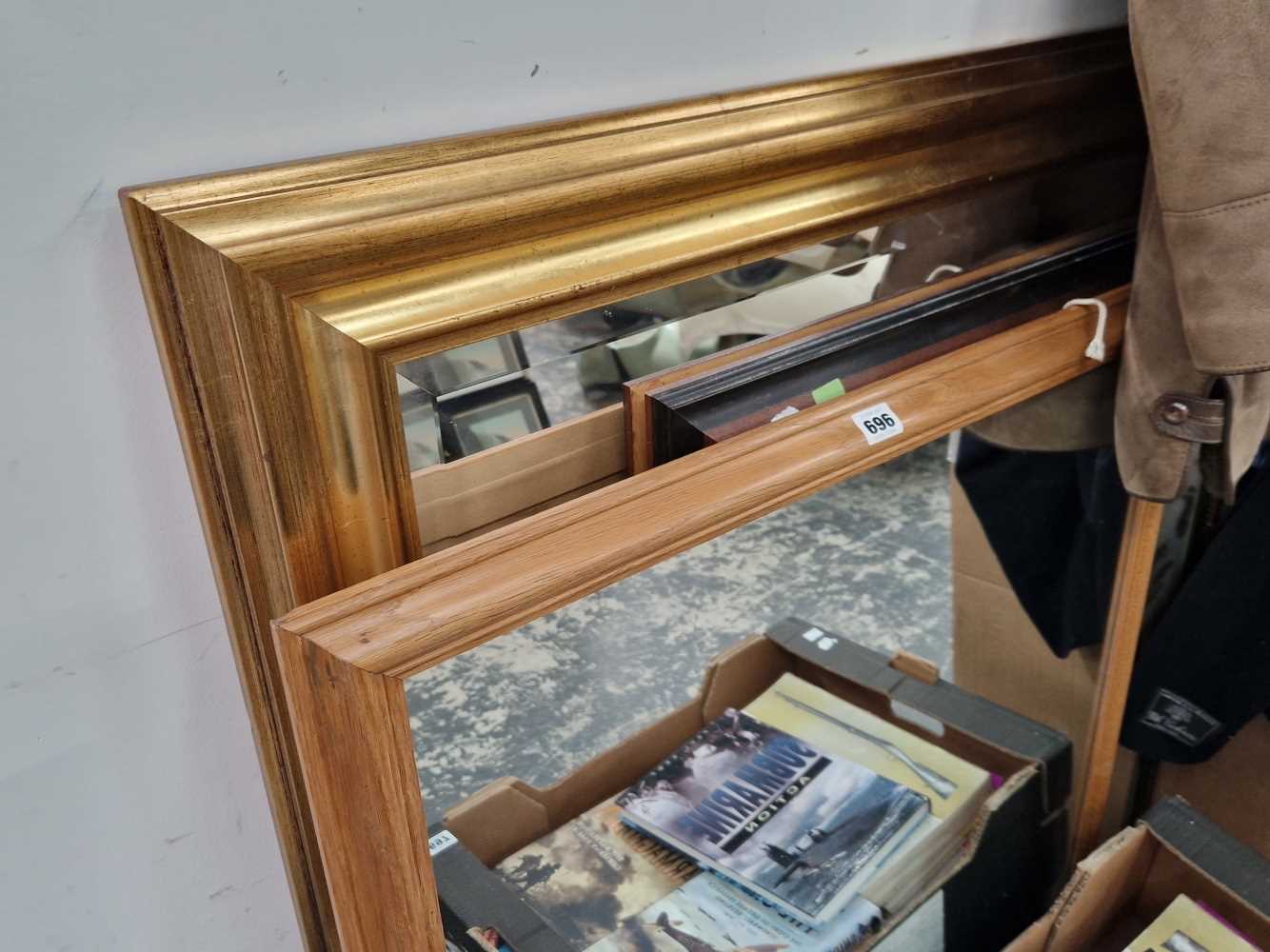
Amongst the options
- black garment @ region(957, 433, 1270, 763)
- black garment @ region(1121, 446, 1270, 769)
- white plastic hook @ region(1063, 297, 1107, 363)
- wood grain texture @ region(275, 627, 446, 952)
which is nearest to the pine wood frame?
wood grain texture @ region(275, 627, 446, 952)

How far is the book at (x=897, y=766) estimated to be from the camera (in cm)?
97

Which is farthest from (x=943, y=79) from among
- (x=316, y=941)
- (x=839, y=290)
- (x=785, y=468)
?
(x=316, y=941)

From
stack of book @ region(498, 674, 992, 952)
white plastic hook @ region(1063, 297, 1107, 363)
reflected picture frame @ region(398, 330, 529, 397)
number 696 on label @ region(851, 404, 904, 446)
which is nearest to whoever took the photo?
reflected picture frame @ region(398, 330, 529, 397)

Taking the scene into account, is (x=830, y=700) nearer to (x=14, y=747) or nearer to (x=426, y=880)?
(x=426, y=880)

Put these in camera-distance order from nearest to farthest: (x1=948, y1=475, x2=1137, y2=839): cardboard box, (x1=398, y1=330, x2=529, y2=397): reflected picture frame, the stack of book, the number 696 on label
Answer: (x1=398, y1=330, x2=529, y2=397): reflected picture frame < the number 696 on label < the stack of book < (x1=948, y1=475, x2=1137, y2=839): cardboard box

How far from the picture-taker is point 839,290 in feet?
2.48

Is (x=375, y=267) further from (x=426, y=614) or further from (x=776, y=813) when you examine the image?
(x=776, y=813)

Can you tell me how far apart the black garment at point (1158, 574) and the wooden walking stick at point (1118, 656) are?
0.03m

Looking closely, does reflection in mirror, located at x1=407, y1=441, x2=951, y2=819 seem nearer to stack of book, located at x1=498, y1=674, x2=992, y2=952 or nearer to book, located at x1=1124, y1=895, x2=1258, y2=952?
stack of book, located at x1=498, y1=674, x2=992, y2=952

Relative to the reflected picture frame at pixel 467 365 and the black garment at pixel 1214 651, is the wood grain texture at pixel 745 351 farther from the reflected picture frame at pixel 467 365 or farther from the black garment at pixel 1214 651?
the black garment at pixel 1214 651

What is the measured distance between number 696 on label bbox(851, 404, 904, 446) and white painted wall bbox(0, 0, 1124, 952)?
0.22 meters

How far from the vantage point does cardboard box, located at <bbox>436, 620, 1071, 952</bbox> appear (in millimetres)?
926

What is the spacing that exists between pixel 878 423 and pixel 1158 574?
618mm

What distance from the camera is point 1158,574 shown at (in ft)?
3.65
